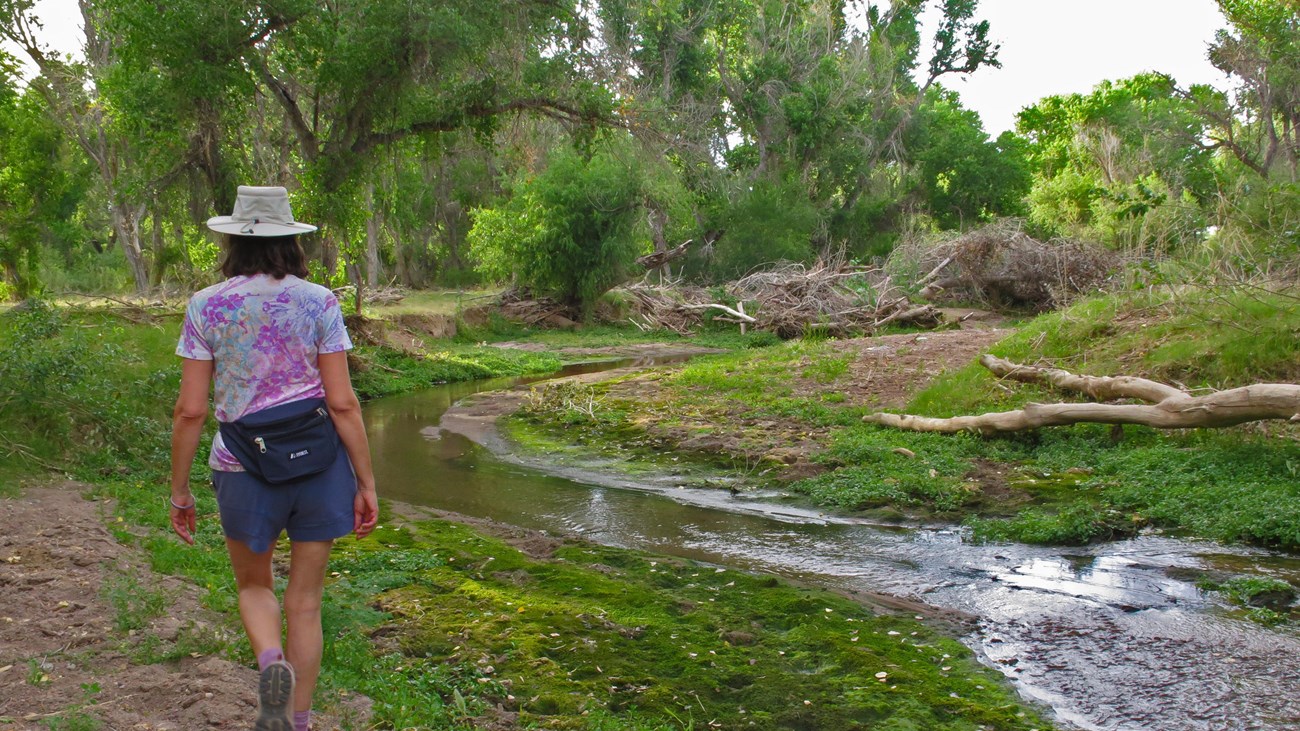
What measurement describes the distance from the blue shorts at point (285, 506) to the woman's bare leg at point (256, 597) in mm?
62

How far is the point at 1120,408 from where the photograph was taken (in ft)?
30.6

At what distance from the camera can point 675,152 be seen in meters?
18.2

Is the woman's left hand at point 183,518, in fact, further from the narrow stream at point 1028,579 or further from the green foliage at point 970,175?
the green foliage at point 970,175

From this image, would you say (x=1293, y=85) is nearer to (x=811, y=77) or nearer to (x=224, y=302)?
(x=811, y=77)

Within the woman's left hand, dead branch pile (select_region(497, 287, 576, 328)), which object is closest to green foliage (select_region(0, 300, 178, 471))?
the woman's left hand

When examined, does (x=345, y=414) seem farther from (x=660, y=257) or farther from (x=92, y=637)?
(x=660, y=257)

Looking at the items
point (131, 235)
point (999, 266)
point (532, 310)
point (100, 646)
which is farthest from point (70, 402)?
point (131, 235)

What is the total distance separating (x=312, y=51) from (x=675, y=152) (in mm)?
6490

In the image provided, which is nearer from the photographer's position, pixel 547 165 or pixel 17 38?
pixel 17 38

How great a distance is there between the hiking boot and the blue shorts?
0.44 metres

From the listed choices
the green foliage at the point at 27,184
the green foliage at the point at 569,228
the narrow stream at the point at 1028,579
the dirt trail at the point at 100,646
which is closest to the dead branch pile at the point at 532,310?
the green foliage at the point at 569,228

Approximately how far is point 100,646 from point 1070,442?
878 centimetres

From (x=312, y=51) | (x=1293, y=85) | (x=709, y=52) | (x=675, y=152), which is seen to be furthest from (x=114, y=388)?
(x=1293, y=85)

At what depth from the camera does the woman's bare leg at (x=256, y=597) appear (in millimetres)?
3387
